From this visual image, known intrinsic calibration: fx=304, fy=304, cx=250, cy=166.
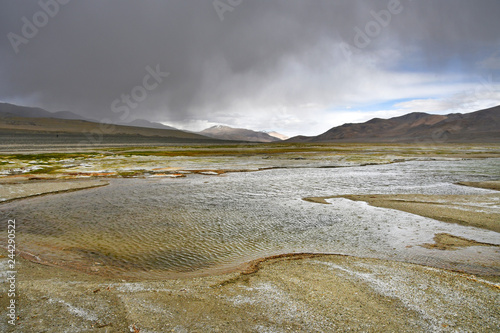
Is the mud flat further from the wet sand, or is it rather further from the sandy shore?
the sandy shore

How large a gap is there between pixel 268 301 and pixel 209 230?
5.90 meters

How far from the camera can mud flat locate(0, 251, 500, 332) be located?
5.03 metres

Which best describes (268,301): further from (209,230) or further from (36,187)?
(36,187)

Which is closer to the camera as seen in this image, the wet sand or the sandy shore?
the wet sand

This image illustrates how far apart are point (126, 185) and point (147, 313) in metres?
18.5

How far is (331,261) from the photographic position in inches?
319

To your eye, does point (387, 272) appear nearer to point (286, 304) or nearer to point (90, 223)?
point (286, 304)

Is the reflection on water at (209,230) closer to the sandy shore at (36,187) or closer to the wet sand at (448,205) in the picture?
the wet sand at (448,205)

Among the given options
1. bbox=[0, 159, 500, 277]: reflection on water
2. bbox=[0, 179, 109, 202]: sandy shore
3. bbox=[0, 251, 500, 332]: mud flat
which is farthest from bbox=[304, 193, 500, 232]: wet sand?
bbox=[0, 179, 109, 202]: sandy shore

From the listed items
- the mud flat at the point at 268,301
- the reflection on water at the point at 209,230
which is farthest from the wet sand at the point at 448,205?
the mud flat at the point at 268,301

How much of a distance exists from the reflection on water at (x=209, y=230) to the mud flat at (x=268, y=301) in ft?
4.03

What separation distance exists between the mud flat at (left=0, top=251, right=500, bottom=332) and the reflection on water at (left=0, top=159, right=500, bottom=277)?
4.03ft

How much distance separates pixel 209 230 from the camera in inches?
451

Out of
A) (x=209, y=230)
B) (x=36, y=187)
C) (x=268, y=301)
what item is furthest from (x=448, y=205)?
(x=36, y=187)
